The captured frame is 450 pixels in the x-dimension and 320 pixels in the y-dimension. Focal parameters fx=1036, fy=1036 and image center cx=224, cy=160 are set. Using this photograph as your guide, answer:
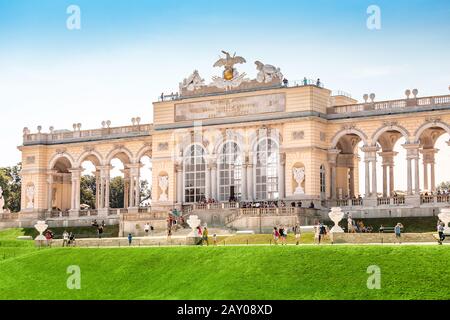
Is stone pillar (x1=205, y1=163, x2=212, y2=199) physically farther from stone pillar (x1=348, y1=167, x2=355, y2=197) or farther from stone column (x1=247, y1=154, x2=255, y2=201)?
stone pillar (x1=348, y1=167, x2=355, y2=197)

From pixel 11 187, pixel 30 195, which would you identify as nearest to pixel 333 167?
pixel 30 195

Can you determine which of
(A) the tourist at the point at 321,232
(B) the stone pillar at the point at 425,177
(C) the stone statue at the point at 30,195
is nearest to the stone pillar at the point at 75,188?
(C) the stone statue at the point at 30,195

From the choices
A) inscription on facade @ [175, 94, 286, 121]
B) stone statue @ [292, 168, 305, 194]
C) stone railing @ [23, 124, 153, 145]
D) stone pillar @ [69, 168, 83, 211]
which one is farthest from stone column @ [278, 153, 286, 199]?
stone pillar @ [69, 168, 83, 211]

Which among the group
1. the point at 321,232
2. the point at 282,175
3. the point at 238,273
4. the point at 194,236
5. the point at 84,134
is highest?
the point at 84,134

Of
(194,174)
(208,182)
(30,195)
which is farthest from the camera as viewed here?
(30,195)

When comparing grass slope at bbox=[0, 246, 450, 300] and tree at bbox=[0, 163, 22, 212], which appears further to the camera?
tree at bbox=[0, 163, 22, 212]

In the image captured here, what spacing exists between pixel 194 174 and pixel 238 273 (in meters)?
30.9

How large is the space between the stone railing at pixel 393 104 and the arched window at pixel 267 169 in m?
5.05

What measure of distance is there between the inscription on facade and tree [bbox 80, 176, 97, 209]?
38019 mm

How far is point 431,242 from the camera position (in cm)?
5341

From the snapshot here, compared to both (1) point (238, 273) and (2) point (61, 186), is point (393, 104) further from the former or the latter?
(2) point (61, 186)

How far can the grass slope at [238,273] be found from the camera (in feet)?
148

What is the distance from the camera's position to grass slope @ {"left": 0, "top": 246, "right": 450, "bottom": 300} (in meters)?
45.2

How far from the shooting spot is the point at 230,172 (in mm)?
77938
